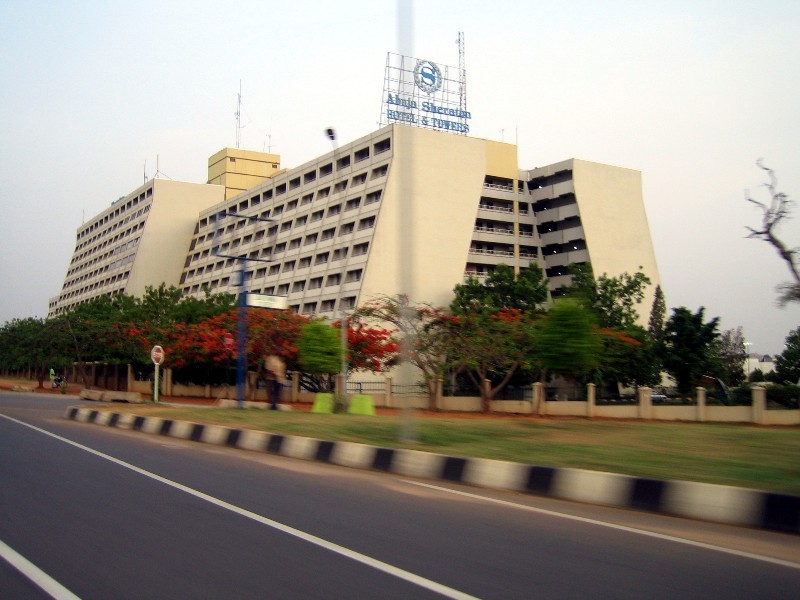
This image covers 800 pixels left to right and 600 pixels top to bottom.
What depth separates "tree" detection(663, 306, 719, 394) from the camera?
47719 millimetres

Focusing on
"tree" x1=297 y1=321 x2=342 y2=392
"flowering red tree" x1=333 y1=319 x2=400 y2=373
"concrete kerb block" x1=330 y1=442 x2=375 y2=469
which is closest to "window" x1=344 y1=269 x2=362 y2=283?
"flowering red tree" x1=333 y1=319 x2=400 y2=373

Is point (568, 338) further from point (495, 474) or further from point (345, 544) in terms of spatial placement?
point (345, 544)

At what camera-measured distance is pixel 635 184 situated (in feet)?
245

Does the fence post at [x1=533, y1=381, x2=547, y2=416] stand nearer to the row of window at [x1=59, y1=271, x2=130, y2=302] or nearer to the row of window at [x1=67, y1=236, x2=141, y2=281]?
the row of window at [x1=67, y1=236, x2=141, y2=281]

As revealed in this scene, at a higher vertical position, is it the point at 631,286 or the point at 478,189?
the point at 478,189

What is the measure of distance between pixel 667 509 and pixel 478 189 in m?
61.0

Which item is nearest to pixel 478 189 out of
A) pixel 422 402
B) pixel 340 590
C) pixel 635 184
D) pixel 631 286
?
pixel 635 184

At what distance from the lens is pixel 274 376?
21719 mm

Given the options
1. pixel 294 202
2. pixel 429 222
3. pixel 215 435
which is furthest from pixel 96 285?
pixel 215 435

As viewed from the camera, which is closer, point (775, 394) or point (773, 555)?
point (773, 555)

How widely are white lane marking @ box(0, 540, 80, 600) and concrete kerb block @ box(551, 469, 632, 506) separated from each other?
5.97 metres

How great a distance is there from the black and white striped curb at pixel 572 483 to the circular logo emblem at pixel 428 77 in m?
55.1

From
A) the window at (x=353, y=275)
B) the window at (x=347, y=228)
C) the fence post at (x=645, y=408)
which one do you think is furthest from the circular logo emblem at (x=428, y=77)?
the fence post at (x=645, y=408)

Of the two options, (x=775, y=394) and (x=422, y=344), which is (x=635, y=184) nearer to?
(x=422, y=344)
